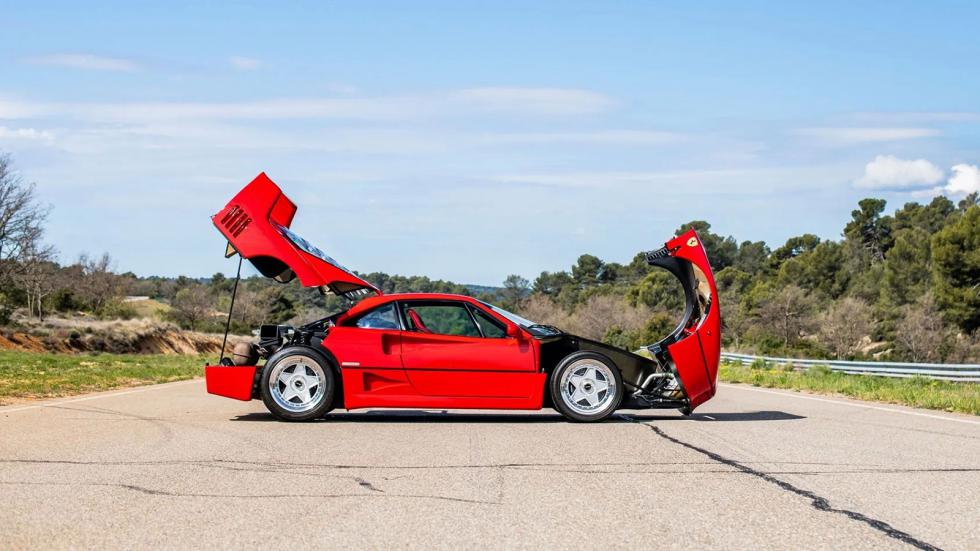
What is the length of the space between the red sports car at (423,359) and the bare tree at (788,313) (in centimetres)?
7040

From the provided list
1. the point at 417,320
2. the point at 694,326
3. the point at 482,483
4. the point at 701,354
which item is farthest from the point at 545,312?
the point at 482,483

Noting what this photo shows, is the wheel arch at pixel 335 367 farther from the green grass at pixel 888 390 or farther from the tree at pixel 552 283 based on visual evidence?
the tree at pixel 552 283

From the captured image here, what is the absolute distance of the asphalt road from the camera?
5.17 metres

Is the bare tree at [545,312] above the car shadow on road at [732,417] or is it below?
above

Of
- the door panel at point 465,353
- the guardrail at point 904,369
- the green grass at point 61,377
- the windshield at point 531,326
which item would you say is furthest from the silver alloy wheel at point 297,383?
the guardrail at point 904,369

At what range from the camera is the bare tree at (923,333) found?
59000 mm

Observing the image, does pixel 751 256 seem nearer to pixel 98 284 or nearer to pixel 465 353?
pixel 98 284

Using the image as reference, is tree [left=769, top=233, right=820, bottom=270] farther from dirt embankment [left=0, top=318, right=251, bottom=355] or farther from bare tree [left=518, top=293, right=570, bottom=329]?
dirt embankment [left=0, top=318, right=251, bottom=355]

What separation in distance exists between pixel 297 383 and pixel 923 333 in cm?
5686

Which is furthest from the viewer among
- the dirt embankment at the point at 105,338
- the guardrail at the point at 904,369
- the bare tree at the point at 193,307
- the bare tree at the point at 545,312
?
the bare tree at the point at 545,312

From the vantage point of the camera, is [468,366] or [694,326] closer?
[468,366]

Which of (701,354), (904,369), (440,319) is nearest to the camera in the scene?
(440,319)

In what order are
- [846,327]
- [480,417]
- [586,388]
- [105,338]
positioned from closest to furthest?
[586,388], [480,417], [105,338], [846,327]

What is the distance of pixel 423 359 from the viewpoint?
36.0 feet
